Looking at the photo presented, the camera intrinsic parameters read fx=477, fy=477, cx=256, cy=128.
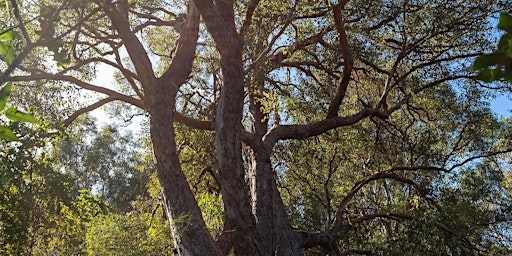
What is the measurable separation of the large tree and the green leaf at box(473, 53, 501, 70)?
1.49m

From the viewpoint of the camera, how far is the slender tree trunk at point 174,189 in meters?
5.03

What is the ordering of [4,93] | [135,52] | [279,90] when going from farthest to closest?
[279,90] → [135,52] → [4,93]

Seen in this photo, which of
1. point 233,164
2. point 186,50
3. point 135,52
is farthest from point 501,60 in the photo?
point 186,50

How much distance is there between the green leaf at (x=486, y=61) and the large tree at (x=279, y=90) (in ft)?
4.88

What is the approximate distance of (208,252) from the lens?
16.3 ft

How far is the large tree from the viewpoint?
559cm

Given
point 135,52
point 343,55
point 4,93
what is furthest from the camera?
point 343,55

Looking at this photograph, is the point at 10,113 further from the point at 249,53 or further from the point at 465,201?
the point at 465,201

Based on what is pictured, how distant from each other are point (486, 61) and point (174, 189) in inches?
195

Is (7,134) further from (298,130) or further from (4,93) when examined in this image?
(298,130)

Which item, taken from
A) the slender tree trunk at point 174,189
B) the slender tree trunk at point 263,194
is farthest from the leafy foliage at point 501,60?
the slender tree trunk at point 263,194

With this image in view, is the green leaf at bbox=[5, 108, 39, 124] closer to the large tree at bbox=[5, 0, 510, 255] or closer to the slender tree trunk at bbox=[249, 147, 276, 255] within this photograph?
the large tree at bbox=[5, 0, 510, 255]

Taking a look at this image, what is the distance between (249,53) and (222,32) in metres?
2.89

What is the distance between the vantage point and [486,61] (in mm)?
662
